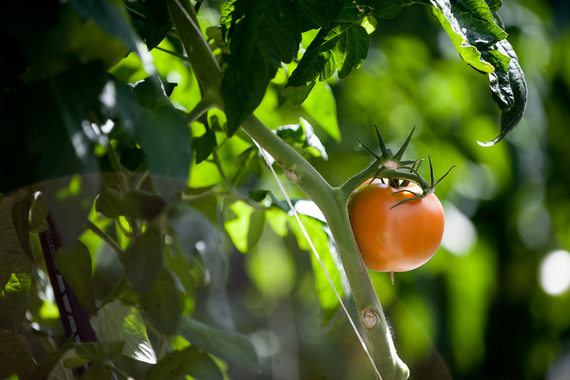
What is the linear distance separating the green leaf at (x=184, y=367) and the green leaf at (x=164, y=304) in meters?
0.04

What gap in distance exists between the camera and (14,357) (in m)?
0.36

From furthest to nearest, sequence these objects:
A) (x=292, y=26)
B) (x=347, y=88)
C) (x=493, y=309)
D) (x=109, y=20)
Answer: (x=493, y=309) → (x=347, y=88) → (x=292, y=26) → (x=109, y=20)

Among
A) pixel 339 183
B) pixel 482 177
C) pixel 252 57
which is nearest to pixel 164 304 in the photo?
pixel 252 57

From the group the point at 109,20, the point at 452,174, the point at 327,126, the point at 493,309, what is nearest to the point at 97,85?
the point at 109,20

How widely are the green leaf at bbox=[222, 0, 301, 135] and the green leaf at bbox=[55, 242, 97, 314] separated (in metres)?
0.12

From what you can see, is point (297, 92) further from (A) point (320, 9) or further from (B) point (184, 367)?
(B) point (184, 367)

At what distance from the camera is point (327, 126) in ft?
1.81

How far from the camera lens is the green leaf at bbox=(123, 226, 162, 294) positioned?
0.29m

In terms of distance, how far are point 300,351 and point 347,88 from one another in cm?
66

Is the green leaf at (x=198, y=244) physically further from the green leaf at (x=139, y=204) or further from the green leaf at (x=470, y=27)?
the green leaf at (x=470, y=27)

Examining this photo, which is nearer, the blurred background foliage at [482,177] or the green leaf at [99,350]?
the green leaf at [99,350]

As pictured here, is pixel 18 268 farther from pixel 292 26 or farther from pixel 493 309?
pixel 493 309

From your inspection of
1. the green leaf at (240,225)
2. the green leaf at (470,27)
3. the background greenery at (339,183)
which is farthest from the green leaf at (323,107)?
the green leaf at (470,27)

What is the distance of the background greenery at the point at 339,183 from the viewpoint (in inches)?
10.7
